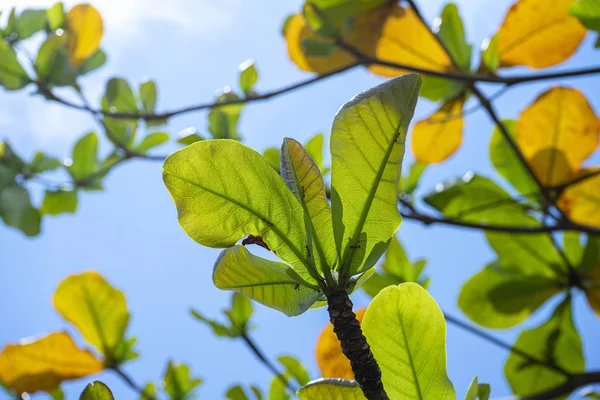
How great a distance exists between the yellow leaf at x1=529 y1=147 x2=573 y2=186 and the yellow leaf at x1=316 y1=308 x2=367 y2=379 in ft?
2.02

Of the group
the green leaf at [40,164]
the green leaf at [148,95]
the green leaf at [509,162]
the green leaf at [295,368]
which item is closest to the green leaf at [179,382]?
the green leaf at [295,368]

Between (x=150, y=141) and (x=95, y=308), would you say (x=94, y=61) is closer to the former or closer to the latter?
(x=150, y=141)

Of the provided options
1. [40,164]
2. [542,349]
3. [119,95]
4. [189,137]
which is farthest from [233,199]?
[40,164]

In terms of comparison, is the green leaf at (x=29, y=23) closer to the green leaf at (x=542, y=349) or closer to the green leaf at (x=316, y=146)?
the green leaf at (x=316, y=146)

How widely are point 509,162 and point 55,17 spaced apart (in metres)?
0.93

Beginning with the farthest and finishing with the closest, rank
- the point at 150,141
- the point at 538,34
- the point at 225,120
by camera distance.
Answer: the point at 150,141 < the point at 538,34 < the point at 225,120

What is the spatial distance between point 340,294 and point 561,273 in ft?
2.62

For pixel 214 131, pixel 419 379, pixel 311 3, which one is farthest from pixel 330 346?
pixel 311 3

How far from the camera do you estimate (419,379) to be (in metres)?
0.28

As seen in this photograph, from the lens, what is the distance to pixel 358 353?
231mm

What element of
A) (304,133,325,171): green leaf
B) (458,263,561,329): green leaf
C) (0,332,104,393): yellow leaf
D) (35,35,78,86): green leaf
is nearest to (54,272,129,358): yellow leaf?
(0,332,104,393): yellow leaf

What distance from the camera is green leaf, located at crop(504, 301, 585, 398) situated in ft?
3.11

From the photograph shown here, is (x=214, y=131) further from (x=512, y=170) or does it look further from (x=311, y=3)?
(x=512, y=170)

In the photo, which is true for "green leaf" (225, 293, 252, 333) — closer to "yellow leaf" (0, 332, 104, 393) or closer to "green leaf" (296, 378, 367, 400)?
"yellow leaf" (0, 332, 104, 393)
